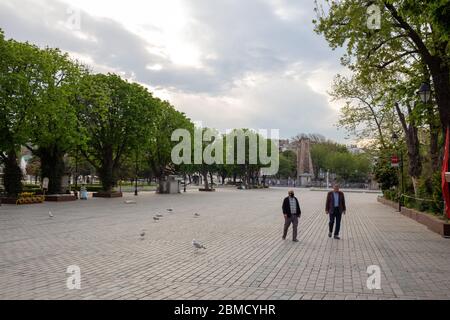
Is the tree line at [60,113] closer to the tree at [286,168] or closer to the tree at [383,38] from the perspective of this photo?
the tree at [383,38]

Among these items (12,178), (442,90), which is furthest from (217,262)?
(12,178)

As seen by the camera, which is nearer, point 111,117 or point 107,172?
point 111,117

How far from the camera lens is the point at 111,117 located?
38.8 metres

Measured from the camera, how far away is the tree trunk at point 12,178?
99.9 ft

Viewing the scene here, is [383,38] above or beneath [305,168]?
above

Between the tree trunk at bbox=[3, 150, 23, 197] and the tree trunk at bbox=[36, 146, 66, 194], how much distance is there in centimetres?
363

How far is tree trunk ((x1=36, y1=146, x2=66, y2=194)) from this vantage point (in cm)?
3481

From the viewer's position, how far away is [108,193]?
39.1 meters

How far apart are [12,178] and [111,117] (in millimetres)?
11133

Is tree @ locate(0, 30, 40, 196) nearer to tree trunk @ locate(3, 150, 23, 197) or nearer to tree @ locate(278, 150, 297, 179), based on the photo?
tree trunk @ locate(3, 150, 23, 197)

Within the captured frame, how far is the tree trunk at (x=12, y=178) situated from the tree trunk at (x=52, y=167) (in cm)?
363

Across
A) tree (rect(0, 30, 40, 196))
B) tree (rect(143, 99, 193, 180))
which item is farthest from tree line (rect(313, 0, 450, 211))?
tree (rect(143, 99, 193, 180))

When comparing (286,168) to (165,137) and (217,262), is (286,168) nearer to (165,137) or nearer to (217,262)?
(165,137)
